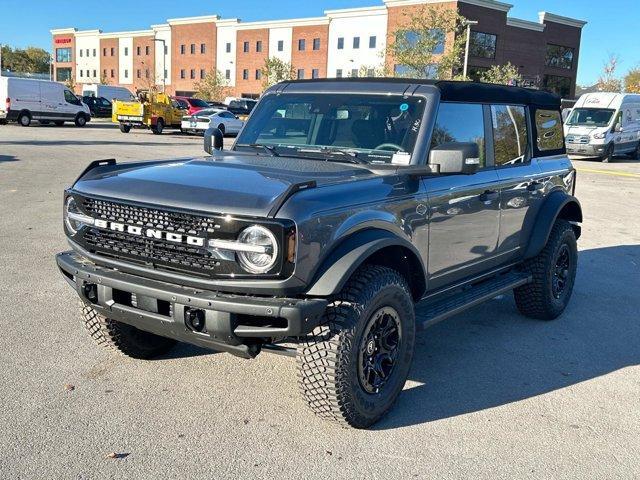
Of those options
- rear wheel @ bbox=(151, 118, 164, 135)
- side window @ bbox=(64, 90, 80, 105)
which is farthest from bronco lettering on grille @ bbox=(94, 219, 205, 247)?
side window @ bbox=(64, 90, 80, 105)

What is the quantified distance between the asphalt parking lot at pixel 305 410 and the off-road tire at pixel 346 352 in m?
0.16

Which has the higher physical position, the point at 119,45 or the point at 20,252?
the point at 119,45

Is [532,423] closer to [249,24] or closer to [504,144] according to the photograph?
[504,144]

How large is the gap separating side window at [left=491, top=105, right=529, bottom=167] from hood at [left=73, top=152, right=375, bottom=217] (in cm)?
157

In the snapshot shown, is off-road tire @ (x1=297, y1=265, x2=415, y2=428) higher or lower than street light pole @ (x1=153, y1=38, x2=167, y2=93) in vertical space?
lower

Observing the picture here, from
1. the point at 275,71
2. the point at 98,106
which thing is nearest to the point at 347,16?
the point at 275,71

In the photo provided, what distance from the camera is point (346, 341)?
3.51 m

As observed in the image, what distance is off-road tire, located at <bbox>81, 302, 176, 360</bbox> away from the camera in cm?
438

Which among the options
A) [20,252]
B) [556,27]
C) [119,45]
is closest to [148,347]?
[20,252]

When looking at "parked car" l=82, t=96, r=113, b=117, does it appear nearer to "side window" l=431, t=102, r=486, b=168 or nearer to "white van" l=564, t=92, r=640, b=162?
"white van" l=564, t=92, r=640, b=162

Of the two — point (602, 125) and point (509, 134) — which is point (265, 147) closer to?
point (509, 134)

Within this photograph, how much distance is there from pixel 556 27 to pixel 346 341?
73.6 metres

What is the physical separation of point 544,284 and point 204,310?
3.54m

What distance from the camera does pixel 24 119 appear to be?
32.2m
